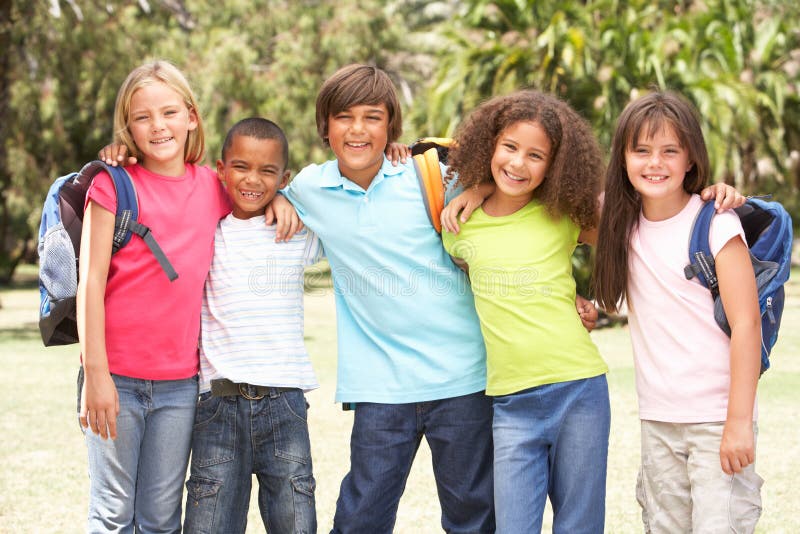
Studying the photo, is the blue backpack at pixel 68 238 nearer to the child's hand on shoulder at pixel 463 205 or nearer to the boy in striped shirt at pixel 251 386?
the boy in striped shirt at pixel 251 386

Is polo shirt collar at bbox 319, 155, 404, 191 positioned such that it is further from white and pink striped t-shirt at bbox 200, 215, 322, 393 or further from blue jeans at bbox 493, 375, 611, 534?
blue jeans at bbox 493, 375, 611, 534

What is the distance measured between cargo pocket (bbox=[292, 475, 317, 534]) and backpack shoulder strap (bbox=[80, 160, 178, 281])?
0.77 meters

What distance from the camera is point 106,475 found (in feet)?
8.95

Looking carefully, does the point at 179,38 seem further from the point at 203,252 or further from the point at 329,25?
the point at 203,252

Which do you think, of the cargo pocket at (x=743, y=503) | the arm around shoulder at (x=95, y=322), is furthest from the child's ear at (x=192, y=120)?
the cargo pocket at (x=743, y=503)

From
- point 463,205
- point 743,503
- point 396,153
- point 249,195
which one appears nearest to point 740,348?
point 743,503

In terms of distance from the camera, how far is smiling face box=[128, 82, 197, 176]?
286 centimetres

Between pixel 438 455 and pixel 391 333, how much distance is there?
43 cm

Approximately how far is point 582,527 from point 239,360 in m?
1.18

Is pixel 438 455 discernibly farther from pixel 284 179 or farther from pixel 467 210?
pixel 284 179

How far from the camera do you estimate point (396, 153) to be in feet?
9.91

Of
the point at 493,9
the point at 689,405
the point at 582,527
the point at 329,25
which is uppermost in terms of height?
the point at 329,25

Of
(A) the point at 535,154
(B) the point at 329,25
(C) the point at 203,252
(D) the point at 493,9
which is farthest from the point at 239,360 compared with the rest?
(B) the point at 329,25

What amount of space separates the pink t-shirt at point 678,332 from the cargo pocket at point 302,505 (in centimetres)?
109
